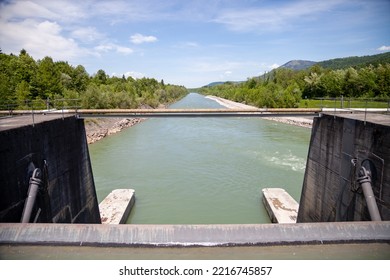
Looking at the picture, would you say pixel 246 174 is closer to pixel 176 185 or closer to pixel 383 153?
pixel 176 185

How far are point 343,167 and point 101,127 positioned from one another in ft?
104

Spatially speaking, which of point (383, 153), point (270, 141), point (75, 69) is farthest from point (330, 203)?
point (75, 69)

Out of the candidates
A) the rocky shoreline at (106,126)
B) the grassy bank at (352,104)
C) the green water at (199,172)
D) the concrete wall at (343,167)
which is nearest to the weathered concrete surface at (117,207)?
the green water at (199,172)

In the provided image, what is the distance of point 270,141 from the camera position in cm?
3022

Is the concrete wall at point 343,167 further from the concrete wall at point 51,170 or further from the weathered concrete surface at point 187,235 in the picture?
the concrete wall at point 51,170

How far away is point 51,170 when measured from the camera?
29.5 ft

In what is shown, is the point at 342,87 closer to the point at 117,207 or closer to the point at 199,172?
the point at 199,172

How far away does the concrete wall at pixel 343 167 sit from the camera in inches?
312

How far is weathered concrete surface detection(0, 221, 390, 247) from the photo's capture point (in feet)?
17.7

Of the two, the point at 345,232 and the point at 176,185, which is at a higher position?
the point at 345,232

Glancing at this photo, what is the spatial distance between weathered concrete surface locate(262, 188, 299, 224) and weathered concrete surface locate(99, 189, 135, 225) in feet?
20.8

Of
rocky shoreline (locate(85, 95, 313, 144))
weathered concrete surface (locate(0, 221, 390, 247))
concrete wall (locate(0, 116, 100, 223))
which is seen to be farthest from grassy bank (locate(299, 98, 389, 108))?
concrete wall (locate(0, 116, 100, 223))

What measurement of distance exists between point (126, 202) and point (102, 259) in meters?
8.71

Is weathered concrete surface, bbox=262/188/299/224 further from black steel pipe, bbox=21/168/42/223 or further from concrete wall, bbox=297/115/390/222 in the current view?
black steel pipe, bbox=21/168/42/223
